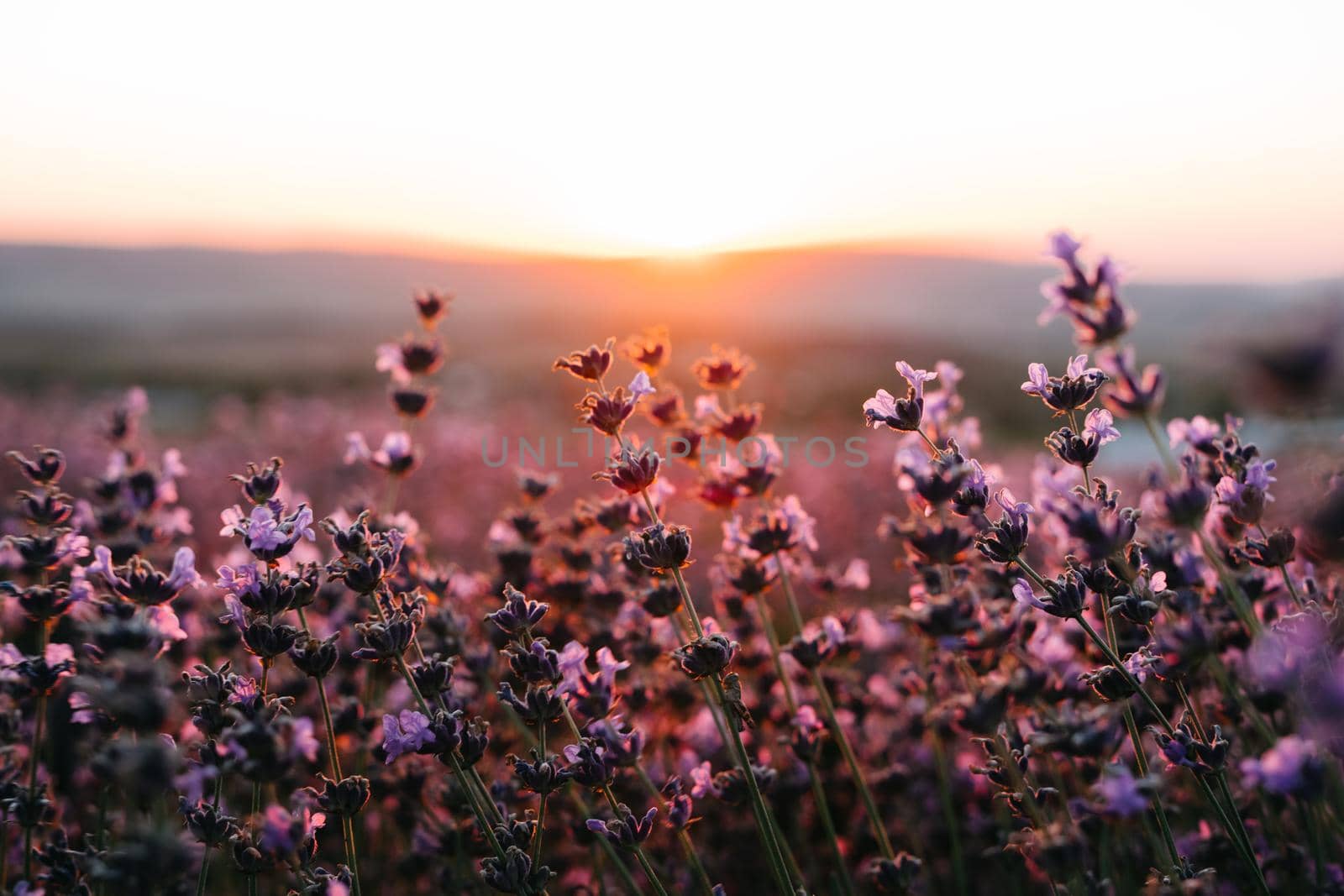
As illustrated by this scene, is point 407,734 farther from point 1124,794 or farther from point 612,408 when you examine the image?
point 1124,794

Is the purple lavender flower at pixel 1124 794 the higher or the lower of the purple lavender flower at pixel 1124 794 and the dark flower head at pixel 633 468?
the lower

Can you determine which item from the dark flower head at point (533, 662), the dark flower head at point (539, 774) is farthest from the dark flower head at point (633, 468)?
the dark flower head at point (539, 774)

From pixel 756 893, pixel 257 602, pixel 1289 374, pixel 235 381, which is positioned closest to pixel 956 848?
pixel 756 893

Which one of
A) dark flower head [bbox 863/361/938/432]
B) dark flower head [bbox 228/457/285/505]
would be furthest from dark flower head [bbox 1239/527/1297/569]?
dark flower head [bbox 228/457/285/505]

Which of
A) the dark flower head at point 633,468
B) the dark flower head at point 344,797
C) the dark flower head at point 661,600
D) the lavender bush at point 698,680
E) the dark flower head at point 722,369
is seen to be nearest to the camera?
the lavender bush at point 698,680

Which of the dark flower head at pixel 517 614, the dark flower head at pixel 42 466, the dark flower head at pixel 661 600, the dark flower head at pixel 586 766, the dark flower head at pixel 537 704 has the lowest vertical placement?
the dark flower head at pixel 586 766

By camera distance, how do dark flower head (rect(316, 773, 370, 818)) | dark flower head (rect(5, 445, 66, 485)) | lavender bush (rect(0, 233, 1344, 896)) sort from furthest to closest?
dark flower head (rect(5, 445, 66, 485)), dark flower head (rect(316, 773, 370, 818)), lavender bush (rect(0, 233, 1344, 896))

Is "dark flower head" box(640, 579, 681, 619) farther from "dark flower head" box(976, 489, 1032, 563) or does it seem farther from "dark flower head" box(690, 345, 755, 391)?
"dark flower head" box(976, 489, 1032, 563)

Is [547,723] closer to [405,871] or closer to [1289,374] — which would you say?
[405,871]

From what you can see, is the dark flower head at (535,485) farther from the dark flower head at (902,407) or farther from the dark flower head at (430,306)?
the dark flower head at (902,407)
